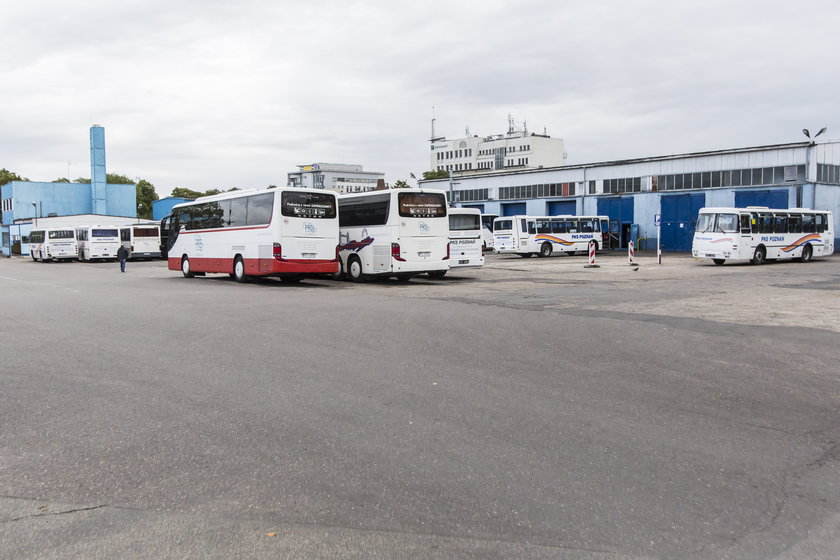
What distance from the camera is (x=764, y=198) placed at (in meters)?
49.1

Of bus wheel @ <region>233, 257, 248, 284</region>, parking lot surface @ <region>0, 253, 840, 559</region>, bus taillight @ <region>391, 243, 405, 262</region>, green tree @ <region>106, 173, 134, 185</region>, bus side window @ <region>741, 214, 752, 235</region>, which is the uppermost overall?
green tree @ <region>106, 173, 134, 185</region>

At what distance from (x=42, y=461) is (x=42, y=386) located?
8.43 ft

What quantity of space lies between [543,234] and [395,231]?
25311mm

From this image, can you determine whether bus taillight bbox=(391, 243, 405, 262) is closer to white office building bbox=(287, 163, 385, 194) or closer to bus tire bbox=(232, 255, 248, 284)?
bus tire bbox=(232, 255, 248, 284)

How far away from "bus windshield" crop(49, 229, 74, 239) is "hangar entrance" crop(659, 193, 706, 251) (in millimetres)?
45900

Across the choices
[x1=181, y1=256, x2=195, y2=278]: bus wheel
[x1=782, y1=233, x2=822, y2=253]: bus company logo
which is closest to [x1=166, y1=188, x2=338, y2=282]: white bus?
[x1=181, y1=256, x2=195, y2=278]: bus wheel

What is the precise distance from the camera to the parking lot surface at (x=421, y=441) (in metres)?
3.72

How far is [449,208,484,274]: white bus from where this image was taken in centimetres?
2675

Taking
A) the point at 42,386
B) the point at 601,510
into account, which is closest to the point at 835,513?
the point at 601,510

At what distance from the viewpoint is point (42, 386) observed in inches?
279

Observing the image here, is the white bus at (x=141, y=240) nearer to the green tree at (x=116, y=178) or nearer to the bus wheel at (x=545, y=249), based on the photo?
the bus wheel at (x=545, y=249)

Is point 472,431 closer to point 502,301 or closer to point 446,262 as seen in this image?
point 502,301

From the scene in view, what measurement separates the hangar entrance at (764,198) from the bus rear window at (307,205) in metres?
37.2

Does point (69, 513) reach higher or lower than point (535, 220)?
lower
